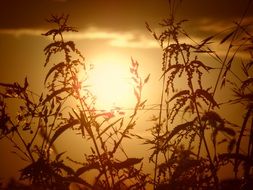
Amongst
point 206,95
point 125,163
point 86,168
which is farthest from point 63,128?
point 206,95

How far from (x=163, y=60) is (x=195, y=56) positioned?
247 mm

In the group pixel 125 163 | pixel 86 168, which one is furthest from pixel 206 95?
pixel 86 168

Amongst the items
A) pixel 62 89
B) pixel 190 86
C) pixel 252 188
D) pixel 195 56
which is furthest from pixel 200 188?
pixel 62 89

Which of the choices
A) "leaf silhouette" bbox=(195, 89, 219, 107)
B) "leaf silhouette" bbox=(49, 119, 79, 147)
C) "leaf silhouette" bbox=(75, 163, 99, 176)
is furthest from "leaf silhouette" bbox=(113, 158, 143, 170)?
"leaf silhouette" bbox=(195, 89, 219, 107)

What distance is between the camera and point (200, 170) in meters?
3.13

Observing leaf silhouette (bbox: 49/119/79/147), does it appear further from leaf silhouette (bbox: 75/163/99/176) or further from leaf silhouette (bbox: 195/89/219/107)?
leaf silhouette (bbox: 195/89/219/107)

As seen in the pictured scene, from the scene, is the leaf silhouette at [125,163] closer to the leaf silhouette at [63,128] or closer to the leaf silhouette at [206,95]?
the leaf silhouette at [63,128]

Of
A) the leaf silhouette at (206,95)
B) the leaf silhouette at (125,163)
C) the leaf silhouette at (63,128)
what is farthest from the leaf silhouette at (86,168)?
the leaf silhouette at (206,95)

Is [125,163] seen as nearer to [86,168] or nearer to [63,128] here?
[86,168]

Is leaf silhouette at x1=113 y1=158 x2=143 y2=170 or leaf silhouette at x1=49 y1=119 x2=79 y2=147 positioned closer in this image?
leaf silhouette at x1=49 y1=119 x2=79 y2=147

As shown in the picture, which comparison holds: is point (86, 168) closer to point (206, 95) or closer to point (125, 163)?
point (125, 163)

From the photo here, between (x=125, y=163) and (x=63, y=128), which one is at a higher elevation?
(x=63, y=128)

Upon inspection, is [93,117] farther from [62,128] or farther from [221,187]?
[221,187]

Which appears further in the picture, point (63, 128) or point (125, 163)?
point (125, 163)
